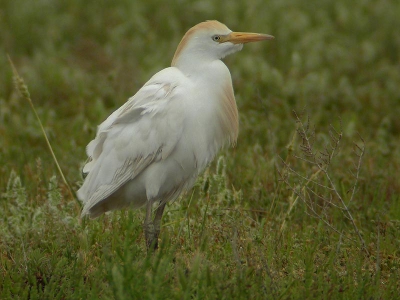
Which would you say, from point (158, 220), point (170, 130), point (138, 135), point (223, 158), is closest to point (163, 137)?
point (170, 130)

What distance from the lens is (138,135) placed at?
14.4ft

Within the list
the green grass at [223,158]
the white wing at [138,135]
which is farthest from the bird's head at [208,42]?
the green grass at [223,158]

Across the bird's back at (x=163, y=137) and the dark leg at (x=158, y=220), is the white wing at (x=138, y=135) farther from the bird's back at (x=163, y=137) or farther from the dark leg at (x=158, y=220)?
the dark leg at (x=158, y=220)

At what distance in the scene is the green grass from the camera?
12.1ft

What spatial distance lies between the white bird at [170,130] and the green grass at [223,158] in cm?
24

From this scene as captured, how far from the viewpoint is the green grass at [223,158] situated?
3.69 meters

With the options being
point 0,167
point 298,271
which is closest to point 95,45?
point 0,167

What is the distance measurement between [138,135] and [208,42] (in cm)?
66

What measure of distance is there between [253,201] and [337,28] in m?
5.64

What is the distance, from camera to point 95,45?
9.94 meters

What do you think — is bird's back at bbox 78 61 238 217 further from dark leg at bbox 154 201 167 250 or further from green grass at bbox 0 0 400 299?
green grass at bbox 0 0 400 299

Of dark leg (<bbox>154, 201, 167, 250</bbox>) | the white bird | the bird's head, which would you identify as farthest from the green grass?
the bird's head

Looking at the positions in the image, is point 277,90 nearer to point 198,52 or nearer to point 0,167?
point 0,167

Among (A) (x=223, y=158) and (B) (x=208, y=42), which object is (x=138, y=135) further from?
(A) (x=223, y=158)
